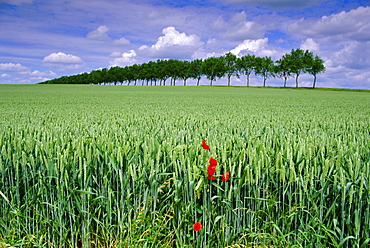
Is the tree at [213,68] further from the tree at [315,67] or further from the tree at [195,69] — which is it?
the tree at [315,67]

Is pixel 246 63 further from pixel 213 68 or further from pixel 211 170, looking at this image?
pixel 211 170

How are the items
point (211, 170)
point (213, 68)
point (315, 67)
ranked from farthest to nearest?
point (213, 68)
point (315, 67)
point (211, 170)

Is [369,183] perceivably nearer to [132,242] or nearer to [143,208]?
[143,208]

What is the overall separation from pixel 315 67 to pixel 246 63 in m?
19.8

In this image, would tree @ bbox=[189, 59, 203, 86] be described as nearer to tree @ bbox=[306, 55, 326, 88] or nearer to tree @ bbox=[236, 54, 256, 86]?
tree @ bbox=[236, 54, 256, 86]

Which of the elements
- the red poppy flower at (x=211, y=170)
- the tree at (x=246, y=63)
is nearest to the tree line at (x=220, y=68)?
the tree at (x=246, y=63)

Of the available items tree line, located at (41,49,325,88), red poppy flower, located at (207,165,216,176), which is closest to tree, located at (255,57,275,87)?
tree line, located at (41,49,325,88)

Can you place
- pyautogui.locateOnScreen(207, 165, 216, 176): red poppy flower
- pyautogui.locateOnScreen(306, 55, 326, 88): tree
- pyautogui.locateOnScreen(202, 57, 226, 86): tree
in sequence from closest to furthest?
pyautogui.locateOnScreen(207, 165, 216, 176): red poppy flower
pyautogui.locateOnScreen(306, 55, 326, 88): tree
pyautogui.locateOnScreen(202, 57, 226, 86): tree

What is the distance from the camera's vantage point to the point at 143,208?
2330mm

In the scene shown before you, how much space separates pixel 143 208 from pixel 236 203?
0.78 m

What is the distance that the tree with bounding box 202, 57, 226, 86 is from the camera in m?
83.4

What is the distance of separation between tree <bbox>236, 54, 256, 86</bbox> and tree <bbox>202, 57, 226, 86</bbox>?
524 cm

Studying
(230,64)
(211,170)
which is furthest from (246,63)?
(211,170)

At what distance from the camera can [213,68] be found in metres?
82.6
